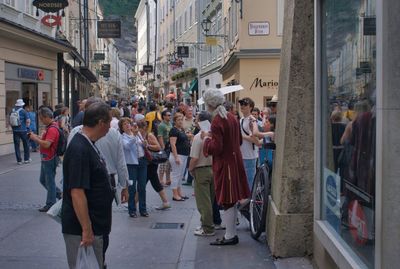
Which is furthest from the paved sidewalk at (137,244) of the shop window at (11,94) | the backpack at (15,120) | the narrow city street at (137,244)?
the shop window at (11,94)

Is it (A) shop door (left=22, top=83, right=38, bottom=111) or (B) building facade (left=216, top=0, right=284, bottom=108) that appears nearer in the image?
(A) shop door (left=22, top=83, right=38, bottom=111)

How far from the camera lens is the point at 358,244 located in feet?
13.7

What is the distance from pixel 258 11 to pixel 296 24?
1779 centimetres

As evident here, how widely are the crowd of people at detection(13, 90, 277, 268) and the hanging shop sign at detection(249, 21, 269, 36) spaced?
11.4m

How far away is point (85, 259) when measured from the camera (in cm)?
409

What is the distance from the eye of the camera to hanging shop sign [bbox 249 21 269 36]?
921 inches

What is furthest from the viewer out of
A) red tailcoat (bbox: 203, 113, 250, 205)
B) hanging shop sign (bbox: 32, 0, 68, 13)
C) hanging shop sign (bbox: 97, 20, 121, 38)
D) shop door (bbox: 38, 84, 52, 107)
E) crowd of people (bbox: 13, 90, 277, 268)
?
hanging shop sign (bbox: 97, 20, 121, 38)

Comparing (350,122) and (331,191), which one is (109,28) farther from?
(350,122)

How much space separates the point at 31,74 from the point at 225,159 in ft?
57.2

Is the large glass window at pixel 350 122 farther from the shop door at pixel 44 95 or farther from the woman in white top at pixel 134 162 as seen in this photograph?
the shop door at pixel 44 95

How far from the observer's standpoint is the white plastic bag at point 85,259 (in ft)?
13.4

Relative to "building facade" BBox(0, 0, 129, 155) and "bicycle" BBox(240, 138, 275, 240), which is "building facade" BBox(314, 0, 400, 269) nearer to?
"bicycle" BBox(240, 138, 275, 240)

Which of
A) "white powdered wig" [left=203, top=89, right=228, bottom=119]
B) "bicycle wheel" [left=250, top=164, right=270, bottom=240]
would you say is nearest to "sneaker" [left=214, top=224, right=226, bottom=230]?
"bicycle wheel" [left=250, top=164, right=270, bottom=240]

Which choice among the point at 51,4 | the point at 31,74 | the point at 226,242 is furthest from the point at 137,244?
the point at 31,74
